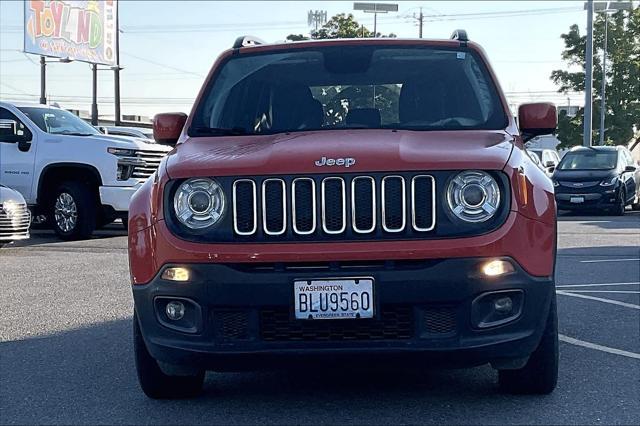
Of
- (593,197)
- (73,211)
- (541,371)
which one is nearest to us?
(541,371)

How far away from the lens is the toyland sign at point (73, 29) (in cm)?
4009

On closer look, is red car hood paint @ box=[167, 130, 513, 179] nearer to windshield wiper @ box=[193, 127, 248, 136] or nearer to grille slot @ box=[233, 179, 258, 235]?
grille slot @ box=[233, 179, 258, 235]

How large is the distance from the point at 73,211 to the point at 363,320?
10549 mm

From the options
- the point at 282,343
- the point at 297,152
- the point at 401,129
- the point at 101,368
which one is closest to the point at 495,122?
the point at 401,129

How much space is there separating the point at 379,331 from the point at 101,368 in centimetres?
221

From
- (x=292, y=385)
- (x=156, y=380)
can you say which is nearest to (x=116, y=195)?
(x=292, y=385)

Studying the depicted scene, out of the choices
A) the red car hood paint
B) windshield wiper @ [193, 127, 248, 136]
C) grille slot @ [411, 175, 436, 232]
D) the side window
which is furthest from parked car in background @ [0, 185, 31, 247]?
grille slot @ [411, 175, 436, 232]

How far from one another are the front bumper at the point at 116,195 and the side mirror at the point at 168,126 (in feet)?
27.3

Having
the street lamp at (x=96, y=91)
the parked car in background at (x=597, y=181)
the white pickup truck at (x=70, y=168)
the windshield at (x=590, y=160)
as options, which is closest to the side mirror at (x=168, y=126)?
the white pickup truck at (x=70, y=168)

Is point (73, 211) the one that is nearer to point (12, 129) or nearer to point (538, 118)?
point (12, 129)

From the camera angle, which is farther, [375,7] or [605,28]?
[375,7]

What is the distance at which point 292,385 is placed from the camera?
17.8 feet

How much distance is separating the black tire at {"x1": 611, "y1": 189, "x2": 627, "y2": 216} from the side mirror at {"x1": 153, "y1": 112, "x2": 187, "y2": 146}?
17.4 m

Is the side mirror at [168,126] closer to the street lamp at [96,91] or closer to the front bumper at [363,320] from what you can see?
the front bumper at [363,320]
